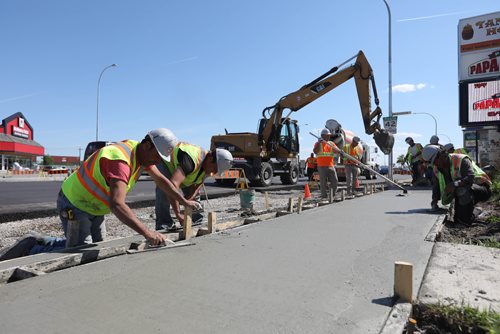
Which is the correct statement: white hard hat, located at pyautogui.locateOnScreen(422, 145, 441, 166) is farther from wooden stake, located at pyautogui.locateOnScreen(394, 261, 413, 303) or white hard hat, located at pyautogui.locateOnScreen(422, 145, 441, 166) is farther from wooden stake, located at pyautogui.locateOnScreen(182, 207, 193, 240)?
wooden stake, located at pyautogui.locateOnScreen(394, 261, 413, 303)

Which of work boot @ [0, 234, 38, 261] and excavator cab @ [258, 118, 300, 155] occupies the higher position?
excavator cab @ [258, 118, 300, 155]

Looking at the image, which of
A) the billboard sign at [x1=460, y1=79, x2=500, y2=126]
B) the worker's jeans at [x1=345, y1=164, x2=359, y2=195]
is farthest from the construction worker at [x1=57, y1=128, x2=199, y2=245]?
the billboard sign at [x1=460, y1=79, x2=500, y2=126]

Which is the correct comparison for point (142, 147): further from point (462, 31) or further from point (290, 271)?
point (462, 31)

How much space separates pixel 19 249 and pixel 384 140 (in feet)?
37.9

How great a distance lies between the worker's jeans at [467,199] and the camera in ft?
20.6

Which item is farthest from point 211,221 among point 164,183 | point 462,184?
point 462,184

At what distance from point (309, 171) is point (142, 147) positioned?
1741cm

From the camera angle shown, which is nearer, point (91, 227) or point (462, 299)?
point (462, 299)

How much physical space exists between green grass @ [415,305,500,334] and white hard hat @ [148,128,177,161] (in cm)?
232

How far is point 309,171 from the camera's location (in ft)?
66.7

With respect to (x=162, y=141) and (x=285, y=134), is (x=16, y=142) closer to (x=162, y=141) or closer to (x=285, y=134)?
(x=285, y=134)

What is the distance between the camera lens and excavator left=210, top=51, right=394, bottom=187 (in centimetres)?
1341

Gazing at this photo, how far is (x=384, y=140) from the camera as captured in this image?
42.5ft

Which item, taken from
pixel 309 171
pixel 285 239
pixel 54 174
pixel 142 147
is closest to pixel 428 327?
pixel 285 239
